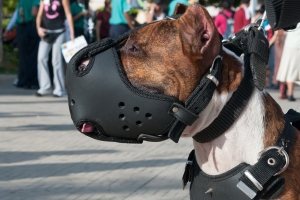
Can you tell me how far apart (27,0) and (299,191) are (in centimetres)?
1064

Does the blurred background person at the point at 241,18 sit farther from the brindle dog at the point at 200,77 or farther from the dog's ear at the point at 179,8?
the brindle dog at the point at 200,77

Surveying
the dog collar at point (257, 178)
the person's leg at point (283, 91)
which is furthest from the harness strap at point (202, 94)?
the person's leg at point (283, 91)

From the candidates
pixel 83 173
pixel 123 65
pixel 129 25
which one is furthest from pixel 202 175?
pixel 129 25

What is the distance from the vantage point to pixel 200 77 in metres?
2.52

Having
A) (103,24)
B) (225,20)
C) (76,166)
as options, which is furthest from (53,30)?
(225,20)

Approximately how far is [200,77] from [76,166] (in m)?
4.01

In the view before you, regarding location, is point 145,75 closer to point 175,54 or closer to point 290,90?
point 175,54

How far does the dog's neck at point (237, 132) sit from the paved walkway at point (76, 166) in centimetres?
283

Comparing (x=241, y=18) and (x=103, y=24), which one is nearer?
(x=241, y=18)

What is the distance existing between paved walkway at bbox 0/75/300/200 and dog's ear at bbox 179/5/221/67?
10.0ft

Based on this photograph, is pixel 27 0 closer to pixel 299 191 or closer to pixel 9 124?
pixel 9 124

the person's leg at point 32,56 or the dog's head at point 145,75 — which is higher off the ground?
the dog's head at point 145,75

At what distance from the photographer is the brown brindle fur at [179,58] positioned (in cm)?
249

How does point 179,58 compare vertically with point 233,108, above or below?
above
